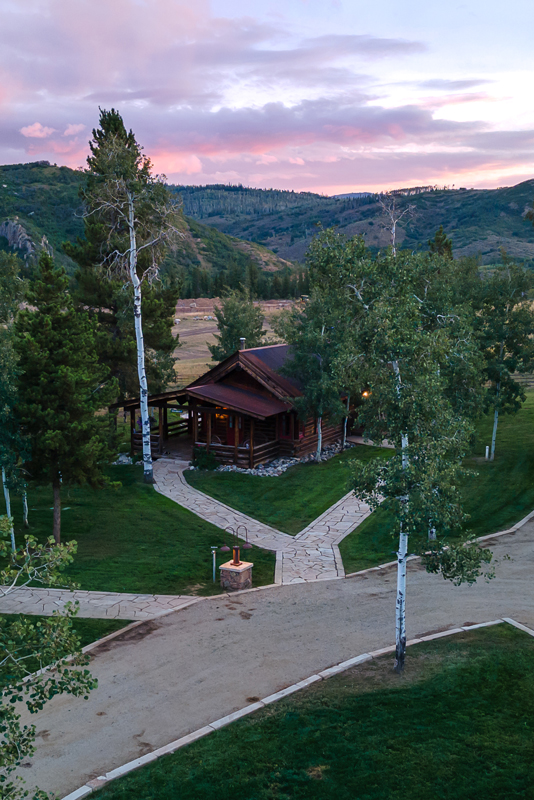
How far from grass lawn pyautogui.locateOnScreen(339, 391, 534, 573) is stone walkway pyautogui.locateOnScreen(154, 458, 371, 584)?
0.51 meters

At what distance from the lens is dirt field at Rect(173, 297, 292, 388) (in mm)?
56613

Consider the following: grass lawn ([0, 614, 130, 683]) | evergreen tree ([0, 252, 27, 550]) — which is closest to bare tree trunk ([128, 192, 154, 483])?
evergreen tree ([0, 252, 27, 550])

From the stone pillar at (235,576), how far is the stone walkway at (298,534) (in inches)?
38.3

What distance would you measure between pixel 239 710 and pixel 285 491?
15.3 m

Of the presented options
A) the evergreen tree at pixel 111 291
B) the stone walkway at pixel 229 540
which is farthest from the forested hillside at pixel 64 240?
the stone walkway at pixel 229 540

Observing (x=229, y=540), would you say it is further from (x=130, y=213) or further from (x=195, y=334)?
(x=195, y=334)

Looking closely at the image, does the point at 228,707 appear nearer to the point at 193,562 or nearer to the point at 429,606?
the point at 429,606

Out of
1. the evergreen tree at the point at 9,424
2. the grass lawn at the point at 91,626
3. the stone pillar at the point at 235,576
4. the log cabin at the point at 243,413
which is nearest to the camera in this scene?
the grass lawn at the point at 91,626

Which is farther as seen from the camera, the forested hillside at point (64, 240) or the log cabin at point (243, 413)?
the forested hillside at point (64, 240)

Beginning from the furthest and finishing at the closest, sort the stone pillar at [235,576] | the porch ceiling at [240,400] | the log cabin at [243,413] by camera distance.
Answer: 1. the log cabin at [243,413]
2. the porch ceiling at [240,400]
3. the stone pillar at [235,576]

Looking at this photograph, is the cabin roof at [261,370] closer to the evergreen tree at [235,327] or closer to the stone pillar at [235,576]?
the evergreen tree at [235,327]

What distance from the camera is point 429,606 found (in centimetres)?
1494

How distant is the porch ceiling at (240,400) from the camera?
28.0m

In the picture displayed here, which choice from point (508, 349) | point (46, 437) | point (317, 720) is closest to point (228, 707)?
point (317, 720)
